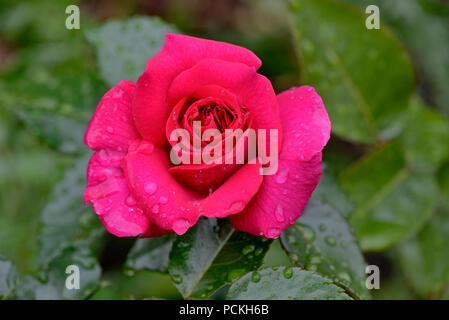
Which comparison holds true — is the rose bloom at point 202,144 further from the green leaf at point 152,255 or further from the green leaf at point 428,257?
the green leaf at point 428,257

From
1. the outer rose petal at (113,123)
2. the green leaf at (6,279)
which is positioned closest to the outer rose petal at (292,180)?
the outer rose petal at (113,123)

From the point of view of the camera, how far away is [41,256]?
38.7 inches

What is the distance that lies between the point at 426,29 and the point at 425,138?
481 mm

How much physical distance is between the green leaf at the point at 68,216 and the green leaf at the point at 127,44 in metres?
0.23

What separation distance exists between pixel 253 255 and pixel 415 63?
122 centimetres

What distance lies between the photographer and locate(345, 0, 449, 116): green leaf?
1514 millimetres

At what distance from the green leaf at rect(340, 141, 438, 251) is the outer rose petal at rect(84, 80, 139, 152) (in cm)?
73

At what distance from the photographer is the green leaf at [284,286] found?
636mm

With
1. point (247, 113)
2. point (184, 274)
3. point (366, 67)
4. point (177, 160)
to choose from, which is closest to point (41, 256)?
point (184, 274)

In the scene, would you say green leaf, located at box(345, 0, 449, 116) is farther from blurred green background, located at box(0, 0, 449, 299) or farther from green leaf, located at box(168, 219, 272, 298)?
green leaf, located at box(168, 219, 272, 298)

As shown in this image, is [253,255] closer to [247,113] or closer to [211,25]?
[247,113]

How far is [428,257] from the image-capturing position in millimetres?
1285

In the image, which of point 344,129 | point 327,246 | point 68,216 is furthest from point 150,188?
point 344,129

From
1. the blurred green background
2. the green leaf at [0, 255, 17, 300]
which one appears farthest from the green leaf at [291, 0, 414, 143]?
the green leaf at [0, 255, 17, 300]
